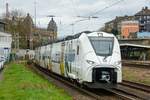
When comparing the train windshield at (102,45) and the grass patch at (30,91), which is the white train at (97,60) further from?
the grass patch at (30,91)

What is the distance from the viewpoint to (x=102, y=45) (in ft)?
84.8

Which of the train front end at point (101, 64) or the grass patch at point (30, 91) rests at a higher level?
the train front end at point (101, 64)

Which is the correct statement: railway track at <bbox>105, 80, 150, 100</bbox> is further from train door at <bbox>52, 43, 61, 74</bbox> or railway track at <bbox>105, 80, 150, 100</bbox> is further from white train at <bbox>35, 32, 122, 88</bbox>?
train door at <bbox>52, 43, 61, 74</bbox>

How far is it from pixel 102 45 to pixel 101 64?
1421 mm

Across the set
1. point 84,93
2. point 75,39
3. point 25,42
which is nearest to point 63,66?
point 75,39

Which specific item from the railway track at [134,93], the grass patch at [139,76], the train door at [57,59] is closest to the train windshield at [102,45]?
the railway track at [134,93]

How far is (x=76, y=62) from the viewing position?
27.9 m

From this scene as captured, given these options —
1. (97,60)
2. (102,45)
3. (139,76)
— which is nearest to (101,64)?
(97,60)

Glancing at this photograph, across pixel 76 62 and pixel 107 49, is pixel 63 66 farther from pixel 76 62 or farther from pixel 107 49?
pixel 107 49

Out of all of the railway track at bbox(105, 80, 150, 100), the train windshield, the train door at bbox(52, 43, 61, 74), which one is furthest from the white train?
the train door at bbox(52, 43, 61, 74)

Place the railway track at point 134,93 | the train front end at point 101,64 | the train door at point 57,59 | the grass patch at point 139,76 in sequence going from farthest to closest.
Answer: the train door at point 57,59, the grass patch at point 139,76, the train front end at point 101,64, the railway track at point 134,93

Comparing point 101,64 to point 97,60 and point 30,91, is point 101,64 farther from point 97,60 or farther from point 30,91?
point 30,91

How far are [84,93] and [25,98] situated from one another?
7.06 meters

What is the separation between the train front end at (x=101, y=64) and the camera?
81.6 ft
